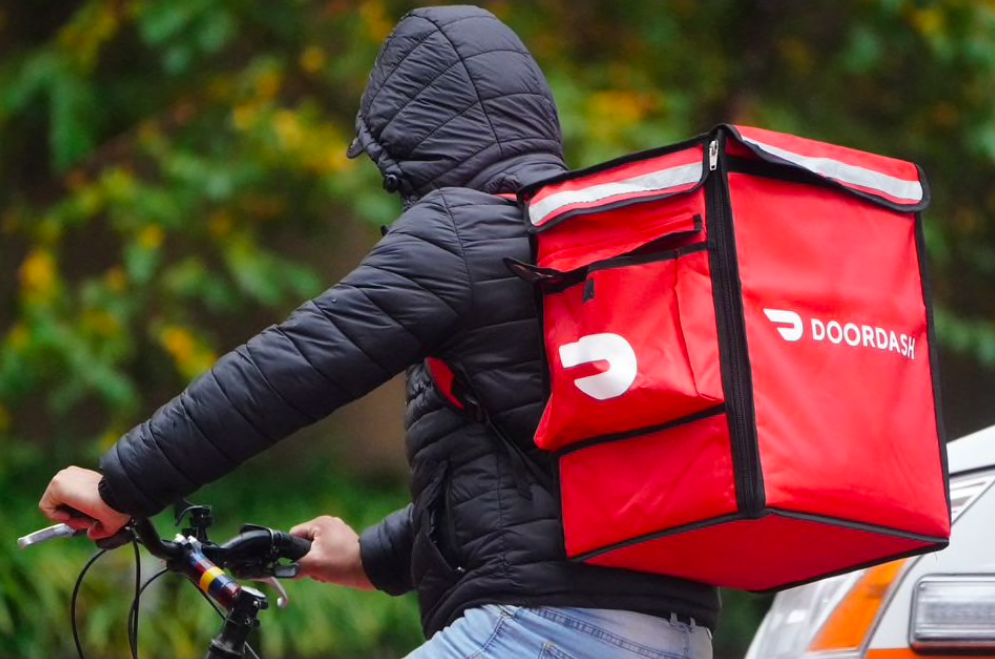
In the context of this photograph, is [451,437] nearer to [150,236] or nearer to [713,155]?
[713,155]

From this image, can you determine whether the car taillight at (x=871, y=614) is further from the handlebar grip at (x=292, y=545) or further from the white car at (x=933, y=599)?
the handlebar grip at (x=292, y=545)

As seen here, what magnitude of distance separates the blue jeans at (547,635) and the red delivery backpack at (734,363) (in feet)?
0.37

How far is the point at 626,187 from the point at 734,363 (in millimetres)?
351

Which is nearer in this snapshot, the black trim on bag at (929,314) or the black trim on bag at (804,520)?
the black trim on bag at (804,520)

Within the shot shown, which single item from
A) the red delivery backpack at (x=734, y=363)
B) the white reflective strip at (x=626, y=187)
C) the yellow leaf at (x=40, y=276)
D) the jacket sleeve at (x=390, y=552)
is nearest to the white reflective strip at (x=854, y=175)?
the red delivery backpack at (x=734, y=363)

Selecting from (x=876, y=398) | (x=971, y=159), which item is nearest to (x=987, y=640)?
(x=876, y=398)

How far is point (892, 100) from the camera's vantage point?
9516mm

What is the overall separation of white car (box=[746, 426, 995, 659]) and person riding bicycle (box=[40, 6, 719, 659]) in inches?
28.3

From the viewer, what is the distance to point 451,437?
275 centimetres

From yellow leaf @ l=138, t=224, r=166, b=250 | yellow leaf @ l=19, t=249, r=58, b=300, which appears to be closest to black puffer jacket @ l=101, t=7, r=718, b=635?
yellow leaf @ l=138, t=224, r=166, b=250

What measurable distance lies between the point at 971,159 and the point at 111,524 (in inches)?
293

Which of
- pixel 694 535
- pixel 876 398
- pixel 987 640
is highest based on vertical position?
pixel 876 398

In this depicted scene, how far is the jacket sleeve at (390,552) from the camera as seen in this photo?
3.36 m

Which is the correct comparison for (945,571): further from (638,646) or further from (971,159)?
(971,159)
